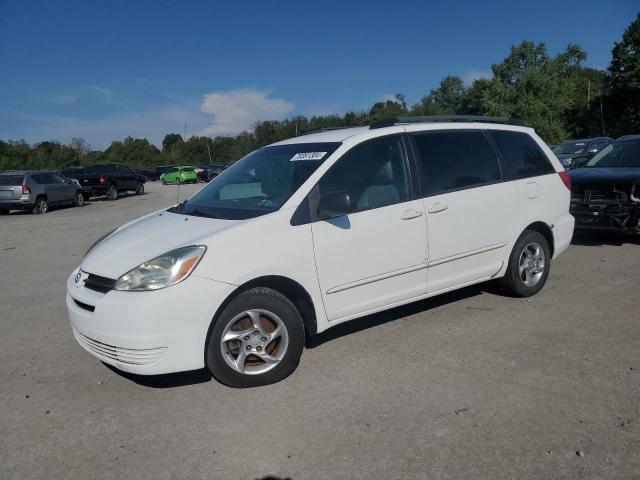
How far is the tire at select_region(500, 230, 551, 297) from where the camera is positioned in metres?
5.32

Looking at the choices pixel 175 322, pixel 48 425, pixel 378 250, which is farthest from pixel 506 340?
pixel 48 425

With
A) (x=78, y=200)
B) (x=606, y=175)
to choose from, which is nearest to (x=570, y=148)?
(x=606, y=175)

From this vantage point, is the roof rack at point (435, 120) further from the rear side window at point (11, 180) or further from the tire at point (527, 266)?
the rear side window at point (11, 180)

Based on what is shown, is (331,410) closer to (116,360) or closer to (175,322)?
(175,322)

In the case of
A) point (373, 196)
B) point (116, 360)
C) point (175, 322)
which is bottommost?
point (116, 360)

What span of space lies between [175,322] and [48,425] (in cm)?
103

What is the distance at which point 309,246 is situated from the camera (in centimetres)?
385

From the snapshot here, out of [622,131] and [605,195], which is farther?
[622,131]

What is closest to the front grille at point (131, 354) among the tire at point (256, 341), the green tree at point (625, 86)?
the tire at point (256, 341)

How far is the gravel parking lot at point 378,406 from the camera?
2.83m

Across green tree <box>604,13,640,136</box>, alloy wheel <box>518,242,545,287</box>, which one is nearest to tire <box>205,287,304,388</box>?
alloy wheel <box>518,242,545,287</box>

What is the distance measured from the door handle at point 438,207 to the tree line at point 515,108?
103 feet

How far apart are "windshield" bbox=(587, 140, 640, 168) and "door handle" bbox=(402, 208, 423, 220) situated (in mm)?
5830

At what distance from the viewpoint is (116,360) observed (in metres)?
3.52
